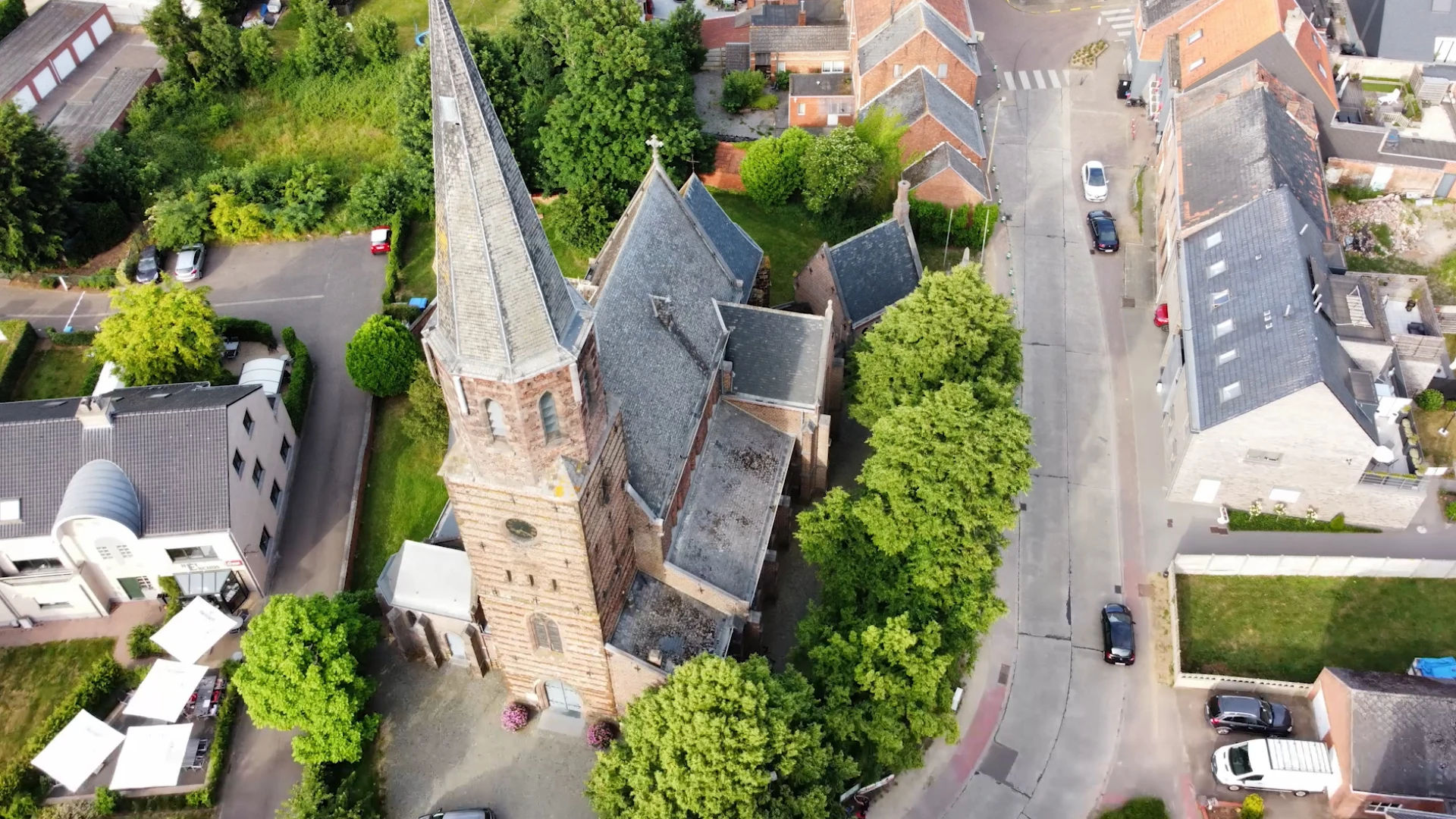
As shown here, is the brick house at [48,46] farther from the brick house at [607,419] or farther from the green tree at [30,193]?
the brick house at [607,419]

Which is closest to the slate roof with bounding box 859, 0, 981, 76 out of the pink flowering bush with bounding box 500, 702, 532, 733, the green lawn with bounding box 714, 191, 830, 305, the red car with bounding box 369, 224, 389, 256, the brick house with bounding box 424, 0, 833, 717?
the green lawn with bounding box 714, 191, 830, 305

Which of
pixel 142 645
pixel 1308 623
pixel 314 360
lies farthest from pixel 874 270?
pixel 142 645

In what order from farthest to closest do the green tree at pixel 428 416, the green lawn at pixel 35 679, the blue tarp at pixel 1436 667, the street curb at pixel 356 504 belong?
1. the green tree at pixel 428 416
2. the street curb at pixel 356 504
3. the green lawn at pixel 35 679
4. the blue tarp at pixel 1436 667

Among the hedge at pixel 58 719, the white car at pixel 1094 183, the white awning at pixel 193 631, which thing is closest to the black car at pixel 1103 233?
the white car at pixel 1094 183

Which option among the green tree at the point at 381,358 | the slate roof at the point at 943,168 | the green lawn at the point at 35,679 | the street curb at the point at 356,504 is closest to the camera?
the green lawn at the point at 35,679

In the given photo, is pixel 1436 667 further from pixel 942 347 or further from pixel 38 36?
pixel 38 36

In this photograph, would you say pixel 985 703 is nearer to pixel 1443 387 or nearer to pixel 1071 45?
pixel 1443 387
